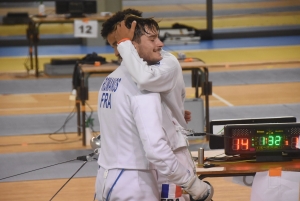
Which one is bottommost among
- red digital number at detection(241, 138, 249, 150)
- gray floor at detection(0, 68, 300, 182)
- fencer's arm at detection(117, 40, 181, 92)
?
gray floor at detection(0, 68, 300, 182)

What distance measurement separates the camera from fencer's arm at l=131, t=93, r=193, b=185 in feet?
12.0

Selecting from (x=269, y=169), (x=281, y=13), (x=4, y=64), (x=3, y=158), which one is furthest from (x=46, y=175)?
(x=281, y=13)

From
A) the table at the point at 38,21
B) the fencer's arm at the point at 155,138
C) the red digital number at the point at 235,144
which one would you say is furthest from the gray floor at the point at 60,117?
the fencer's arm at the point at 155,138

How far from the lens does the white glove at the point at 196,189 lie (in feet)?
12.5

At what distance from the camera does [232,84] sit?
1231 centimetres

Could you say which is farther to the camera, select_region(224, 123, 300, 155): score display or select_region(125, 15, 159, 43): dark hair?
select_region(224, 123, 300, 155): score display

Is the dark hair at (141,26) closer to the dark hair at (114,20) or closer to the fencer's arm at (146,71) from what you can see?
the fencer's arm at (146,71)

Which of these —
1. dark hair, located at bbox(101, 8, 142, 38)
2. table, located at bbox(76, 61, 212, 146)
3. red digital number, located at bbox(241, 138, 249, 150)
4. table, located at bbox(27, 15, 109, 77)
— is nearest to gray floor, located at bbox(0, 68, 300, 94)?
table, located at bbox(27, 15, 109, 77)

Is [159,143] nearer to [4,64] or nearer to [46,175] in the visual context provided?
[46,175]

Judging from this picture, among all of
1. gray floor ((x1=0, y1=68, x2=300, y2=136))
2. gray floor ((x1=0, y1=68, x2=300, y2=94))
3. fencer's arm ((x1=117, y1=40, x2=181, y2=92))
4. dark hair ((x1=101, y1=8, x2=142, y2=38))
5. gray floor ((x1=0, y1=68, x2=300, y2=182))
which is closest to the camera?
fencer's arm ((x1=117, y1=40, x2=181, y2=92))

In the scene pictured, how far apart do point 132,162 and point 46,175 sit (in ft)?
12.6

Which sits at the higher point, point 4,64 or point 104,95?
point 104,95

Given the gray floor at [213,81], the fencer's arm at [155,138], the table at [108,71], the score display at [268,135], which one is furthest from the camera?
the gray floor at [213,81]

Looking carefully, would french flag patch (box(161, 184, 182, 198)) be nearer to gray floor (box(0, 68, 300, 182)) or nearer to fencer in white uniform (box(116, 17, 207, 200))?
fencer in white uniform (box(116, 17, 207, 200))
